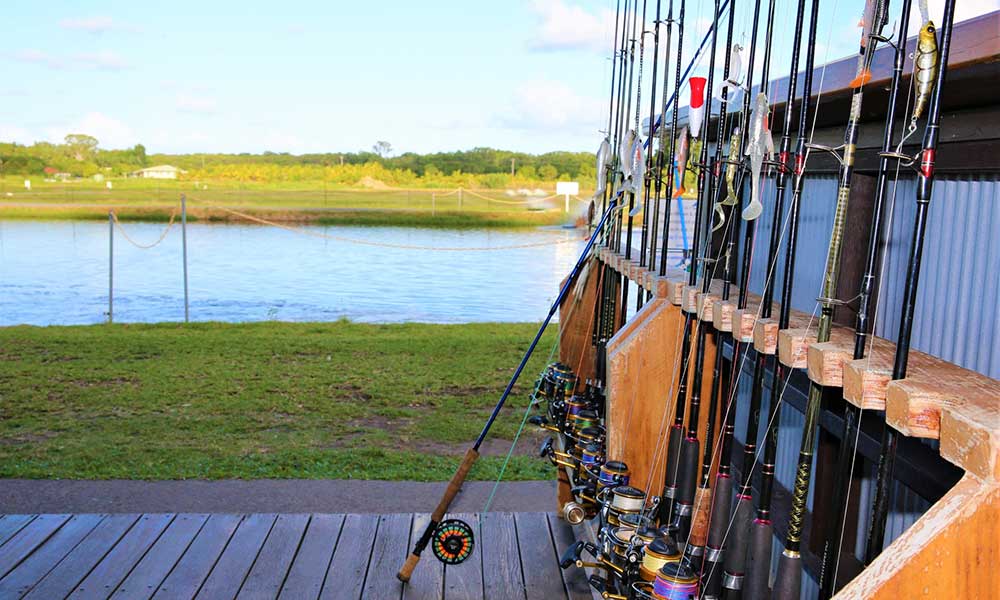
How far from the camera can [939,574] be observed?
1.10 metres

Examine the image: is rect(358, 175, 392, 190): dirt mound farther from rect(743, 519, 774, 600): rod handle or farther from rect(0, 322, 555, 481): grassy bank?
rect(743, 519, 774, 600): rod handle

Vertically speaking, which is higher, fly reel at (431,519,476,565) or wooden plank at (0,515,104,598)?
fly reel at (431,519,476,565)

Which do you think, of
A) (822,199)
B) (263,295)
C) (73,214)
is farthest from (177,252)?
(822,199)

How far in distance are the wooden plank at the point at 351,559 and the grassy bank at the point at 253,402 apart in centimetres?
102

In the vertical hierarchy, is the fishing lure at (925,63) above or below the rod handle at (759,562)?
above

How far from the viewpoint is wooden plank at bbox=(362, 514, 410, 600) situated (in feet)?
11.0

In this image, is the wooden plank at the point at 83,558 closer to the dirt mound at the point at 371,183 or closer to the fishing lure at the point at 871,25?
A: the fishing lure at the point at 871,25

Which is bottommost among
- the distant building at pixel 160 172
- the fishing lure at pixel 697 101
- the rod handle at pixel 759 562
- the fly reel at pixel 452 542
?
the distant building at pixel 160 172

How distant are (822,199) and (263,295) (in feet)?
44.1

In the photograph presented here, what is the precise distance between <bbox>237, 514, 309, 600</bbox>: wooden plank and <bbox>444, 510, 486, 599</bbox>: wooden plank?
58cm

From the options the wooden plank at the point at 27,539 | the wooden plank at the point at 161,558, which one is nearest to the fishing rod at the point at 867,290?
the wooden plank at the point at 161,558

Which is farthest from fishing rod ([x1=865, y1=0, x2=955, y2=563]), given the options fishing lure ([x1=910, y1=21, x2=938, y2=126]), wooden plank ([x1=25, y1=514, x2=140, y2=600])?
wooden plank ([x1=25, y1=514, x2=140, y2=600])

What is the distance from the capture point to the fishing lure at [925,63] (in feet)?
3.86

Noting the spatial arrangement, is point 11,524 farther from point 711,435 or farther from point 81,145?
point 81,145
